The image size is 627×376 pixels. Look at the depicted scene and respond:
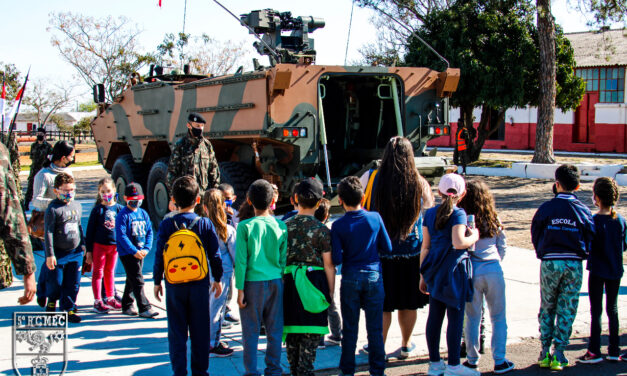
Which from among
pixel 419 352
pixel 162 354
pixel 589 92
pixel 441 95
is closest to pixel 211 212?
pixel 162 354

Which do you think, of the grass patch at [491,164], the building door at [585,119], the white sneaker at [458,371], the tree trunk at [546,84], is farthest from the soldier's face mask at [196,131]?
the building door at [585,119]

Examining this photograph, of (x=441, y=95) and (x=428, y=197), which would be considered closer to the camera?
(x=428, y=197)

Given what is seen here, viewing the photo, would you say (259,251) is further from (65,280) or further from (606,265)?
(606,265)

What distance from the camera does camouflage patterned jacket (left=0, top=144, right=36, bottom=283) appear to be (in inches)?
117

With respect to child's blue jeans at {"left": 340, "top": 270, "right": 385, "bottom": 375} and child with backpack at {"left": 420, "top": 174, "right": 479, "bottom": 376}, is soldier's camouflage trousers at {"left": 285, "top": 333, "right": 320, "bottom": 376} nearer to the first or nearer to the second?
child's blue jeans at {"left": 340, "top": 270, "right": 385, "bottom": 375}

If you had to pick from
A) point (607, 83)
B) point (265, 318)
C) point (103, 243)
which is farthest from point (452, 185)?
point (607, 83)

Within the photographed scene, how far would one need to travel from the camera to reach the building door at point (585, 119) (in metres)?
28.4

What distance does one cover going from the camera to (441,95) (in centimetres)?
865

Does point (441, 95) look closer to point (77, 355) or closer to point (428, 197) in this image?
point (428, 197)

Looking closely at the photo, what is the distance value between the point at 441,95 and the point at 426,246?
4759mm

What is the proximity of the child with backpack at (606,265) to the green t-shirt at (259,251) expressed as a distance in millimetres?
2201

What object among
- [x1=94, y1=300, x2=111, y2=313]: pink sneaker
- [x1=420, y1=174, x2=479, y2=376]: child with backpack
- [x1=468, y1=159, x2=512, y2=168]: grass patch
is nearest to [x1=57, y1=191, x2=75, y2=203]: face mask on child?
[x1=94, y1=300, x2=111, y2=313]: pink sneaker

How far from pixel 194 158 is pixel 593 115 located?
25719 millimetres

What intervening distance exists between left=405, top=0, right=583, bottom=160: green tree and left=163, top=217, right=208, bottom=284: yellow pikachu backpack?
14.9 meters
